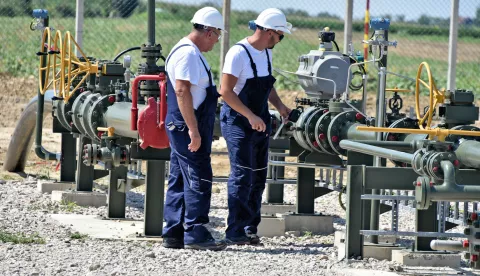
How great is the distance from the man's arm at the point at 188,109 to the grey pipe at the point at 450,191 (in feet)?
5.79

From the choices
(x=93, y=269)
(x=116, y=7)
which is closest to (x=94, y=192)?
(x=93, y=269)

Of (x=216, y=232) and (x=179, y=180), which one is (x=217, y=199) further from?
(x=179, y=180)

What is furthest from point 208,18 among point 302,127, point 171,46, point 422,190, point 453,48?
point 171,46

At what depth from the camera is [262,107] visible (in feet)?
27.0

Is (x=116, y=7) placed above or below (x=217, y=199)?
above

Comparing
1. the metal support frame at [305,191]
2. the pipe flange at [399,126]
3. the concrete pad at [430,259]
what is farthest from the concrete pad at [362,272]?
the metal support frame at [305,191]

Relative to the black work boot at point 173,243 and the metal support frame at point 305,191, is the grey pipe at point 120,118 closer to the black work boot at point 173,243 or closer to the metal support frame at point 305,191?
the black work boot at point 173,243

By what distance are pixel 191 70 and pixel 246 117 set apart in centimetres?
66

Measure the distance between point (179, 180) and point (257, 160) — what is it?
0.67 meters

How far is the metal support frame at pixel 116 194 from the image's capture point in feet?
31.0

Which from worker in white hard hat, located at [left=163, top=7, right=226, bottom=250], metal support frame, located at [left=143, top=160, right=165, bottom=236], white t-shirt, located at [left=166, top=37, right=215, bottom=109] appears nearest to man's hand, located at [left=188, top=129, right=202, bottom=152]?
worker in white hard hat, located at [left=163, top=7, right=226, bottom=250]

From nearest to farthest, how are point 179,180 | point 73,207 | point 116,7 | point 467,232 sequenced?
point 467,232 → point 179,180 → point 73,207 → point 116,7

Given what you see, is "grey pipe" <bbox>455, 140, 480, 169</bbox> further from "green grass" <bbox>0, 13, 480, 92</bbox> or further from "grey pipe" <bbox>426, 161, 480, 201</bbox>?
"green grass" <bbox>0, 13, 480, 92</bbox>

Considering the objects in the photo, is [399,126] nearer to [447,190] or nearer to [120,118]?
[447,190]
